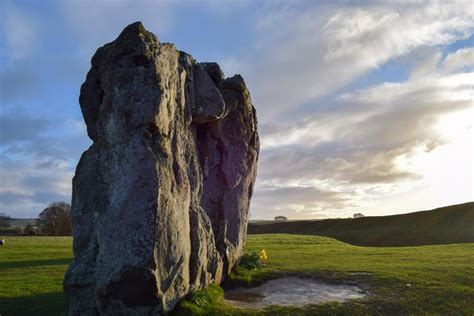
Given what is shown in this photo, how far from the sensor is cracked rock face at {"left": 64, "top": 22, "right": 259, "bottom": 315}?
14.6 m

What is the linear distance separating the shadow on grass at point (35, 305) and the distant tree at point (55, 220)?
58624mm

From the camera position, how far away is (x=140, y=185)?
14.9 metres

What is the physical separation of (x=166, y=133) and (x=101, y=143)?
252cm

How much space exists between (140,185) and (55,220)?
230 feet

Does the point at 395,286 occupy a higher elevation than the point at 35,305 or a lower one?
higher

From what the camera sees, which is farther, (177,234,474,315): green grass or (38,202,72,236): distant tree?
(38,202,72,236): distant tree

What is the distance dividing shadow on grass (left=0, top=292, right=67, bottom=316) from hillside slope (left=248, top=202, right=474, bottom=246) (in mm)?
55072

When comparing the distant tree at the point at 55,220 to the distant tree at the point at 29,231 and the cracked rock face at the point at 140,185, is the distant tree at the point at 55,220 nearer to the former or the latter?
the distant tree at the point at 29,231

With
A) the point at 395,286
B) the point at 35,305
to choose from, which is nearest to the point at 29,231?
the point at 35,305

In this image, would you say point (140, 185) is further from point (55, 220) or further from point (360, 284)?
point (55, 220)

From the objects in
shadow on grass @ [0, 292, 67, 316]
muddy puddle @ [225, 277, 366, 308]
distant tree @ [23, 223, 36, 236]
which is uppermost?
distant tree @ [23, 223, 36, 236]

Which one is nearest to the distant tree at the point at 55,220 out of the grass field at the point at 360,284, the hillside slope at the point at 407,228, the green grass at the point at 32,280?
the green grass at the point at 32,280

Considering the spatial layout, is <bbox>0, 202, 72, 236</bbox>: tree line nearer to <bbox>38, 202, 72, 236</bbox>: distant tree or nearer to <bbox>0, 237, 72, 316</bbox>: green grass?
<bbox>38, 202, 72, 236</bbox>: distant tree

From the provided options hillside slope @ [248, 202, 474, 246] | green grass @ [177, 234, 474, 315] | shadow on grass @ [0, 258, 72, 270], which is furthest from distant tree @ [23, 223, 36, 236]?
green grass @ [177, 234, 474, 315]
